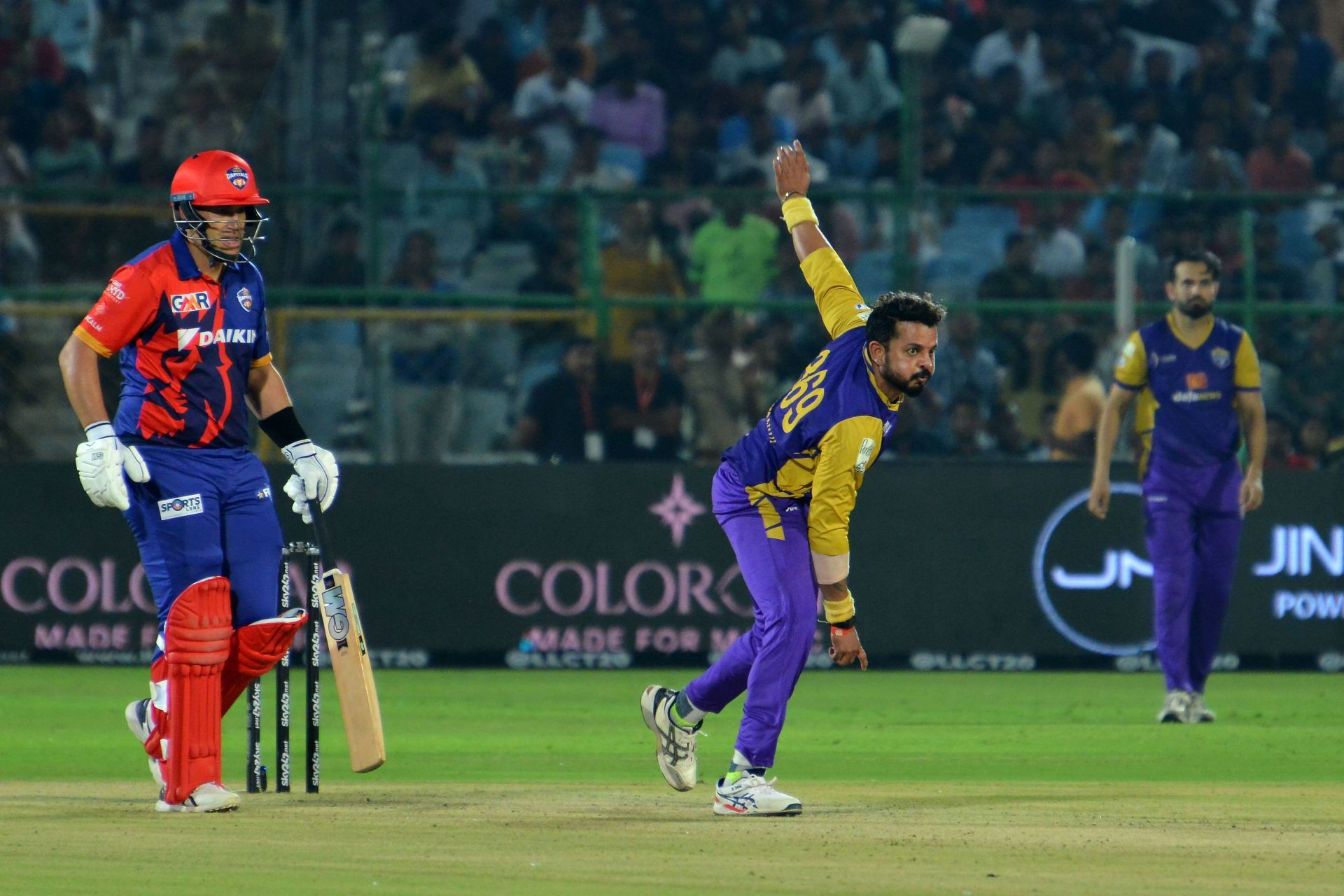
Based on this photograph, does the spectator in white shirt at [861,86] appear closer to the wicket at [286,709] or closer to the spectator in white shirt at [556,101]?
the spectator in white shirt at [556,101]

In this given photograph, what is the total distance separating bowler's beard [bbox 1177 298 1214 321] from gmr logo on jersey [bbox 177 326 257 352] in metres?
5.49

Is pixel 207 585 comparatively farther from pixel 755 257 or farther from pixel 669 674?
pixel 755 257

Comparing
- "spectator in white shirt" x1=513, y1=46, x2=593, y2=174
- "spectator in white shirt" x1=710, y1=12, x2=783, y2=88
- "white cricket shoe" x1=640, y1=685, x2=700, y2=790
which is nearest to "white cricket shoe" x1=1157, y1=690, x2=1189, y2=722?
"white cricket shoe" x1=640, y1=685, x2=700, y2=790

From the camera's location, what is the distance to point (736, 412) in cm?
1435

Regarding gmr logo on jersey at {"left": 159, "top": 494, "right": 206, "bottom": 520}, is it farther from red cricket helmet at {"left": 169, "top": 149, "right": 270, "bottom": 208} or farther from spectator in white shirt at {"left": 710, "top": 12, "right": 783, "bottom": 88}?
spectator in white shirt at {"left": 710, "top": 12, "right": 783, "bottom": 88}

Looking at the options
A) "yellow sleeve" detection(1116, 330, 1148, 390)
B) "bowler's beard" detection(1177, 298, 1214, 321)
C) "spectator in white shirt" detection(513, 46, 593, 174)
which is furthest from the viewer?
"spectator in white shirt" detection(513, 46, 593, 174)

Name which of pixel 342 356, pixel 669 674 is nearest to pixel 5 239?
pixel 342 356

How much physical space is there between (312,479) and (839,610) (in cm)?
208

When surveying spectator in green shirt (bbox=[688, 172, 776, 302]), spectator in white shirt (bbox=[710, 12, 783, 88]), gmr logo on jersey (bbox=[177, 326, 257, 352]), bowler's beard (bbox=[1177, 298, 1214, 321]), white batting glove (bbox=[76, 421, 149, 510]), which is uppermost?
spectator in white shirt (bbox=[710, 12, 783, 88])

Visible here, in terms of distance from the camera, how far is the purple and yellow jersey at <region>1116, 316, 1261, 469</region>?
1098cm

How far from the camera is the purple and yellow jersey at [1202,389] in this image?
10977 millimetres

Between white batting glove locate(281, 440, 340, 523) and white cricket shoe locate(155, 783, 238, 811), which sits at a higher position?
white batting glove locate(281, 440, 340, 523)

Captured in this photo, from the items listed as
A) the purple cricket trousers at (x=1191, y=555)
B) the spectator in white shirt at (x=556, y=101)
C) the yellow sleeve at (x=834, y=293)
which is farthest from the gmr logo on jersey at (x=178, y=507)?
the spectator in white shirt at (x=556, y=101)

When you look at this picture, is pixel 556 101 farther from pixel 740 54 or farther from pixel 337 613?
pixel 337 613
